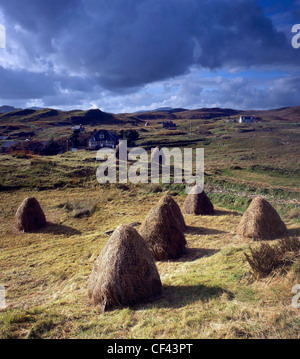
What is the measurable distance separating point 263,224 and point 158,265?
4597 mm

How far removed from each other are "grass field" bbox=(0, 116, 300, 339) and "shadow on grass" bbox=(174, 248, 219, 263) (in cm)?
4

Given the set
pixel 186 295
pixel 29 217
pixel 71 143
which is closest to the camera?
pixel 186 295

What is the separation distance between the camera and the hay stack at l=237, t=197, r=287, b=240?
414 inches

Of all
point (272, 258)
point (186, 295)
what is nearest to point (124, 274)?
point (186, 295)

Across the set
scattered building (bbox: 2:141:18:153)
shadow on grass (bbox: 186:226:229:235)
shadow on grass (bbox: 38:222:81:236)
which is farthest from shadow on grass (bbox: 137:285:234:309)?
scattered building (bbox: 2:141:18:153)

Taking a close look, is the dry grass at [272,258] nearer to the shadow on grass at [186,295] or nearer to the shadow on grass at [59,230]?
the shadow on grass at [186,295]

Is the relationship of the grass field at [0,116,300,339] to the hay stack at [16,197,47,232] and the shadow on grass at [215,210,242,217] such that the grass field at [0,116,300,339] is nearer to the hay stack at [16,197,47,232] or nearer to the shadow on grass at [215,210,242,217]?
the shadow on grass at [215,210,242,217]

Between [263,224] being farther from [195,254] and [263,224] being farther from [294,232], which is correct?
[195,254]

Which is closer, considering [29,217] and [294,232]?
[294,232]

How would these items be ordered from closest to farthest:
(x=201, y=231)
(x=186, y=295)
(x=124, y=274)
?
(x=124, y=274)
(x=186, y=295)
(x=201, y=231)

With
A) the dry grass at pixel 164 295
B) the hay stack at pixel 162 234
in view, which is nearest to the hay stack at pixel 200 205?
the dry grass at pixel 164 295

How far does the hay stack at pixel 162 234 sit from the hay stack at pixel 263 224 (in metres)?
3.16

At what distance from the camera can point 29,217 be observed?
Answer: 1605 cm

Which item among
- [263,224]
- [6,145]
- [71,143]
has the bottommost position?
[263,224]
